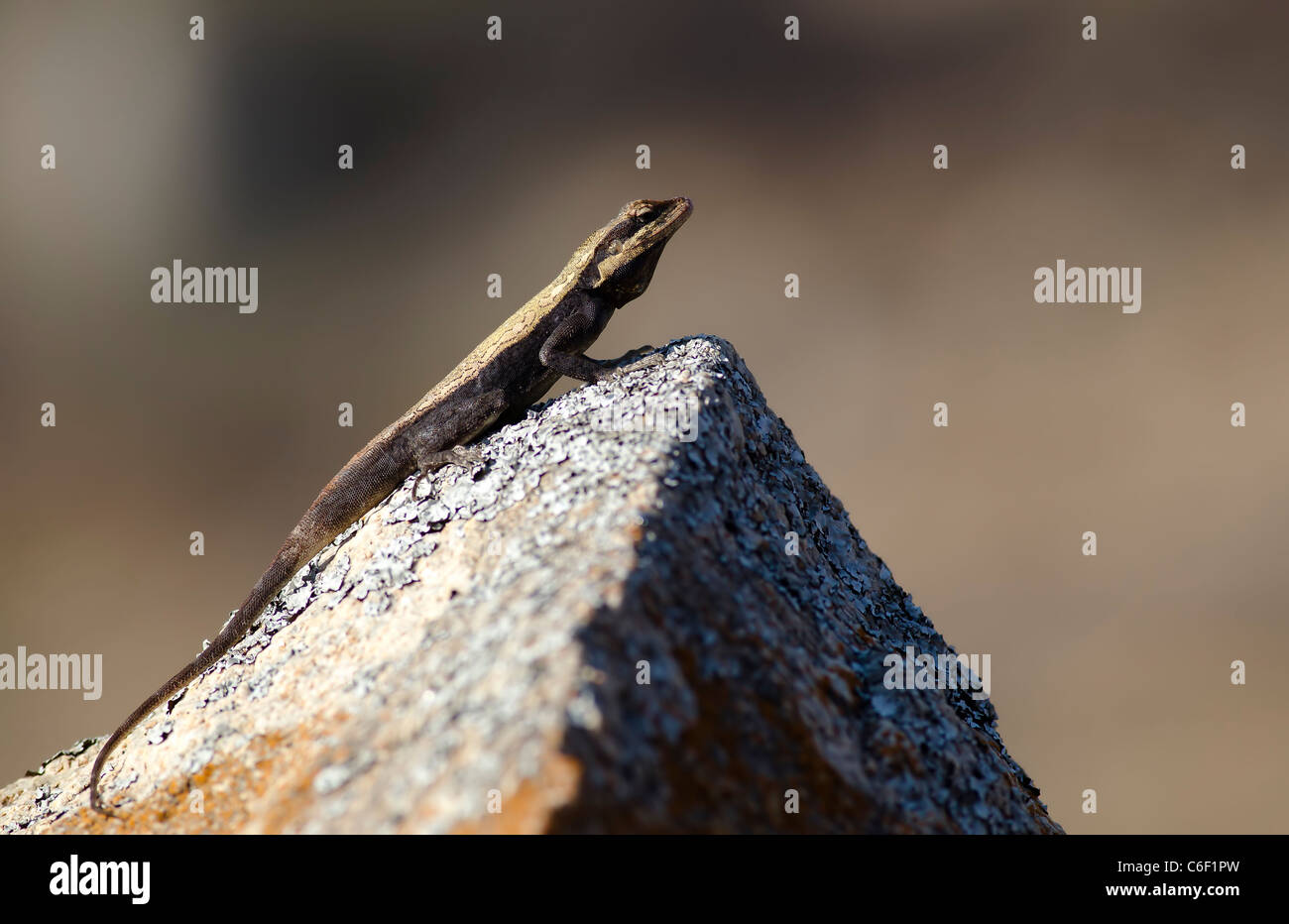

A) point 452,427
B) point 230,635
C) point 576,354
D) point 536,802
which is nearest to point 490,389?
point 452,427

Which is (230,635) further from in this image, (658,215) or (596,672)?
(658,215)

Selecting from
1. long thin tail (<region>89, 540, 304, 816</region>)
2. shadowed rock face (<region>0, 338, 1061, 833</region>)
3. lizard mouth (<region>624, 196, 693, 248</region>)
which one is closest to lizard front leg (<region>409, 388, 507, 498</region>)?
shadowed rock face (<region>0, 338, 1061, 833</region>)

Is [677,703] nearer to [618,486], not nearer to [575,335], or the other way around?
[618,486]

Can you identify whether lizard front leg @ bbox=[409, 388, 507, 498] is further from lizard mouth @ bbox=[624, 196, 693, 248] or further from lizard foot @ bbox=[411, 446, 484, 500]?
lizard mouth @ bbox=[624, 196, 693, 248]

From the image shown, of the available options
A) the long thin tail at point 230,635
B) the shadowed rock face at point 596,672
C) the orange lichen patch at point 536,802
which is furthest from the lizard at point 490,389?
the orange lichen patch at point 536,802

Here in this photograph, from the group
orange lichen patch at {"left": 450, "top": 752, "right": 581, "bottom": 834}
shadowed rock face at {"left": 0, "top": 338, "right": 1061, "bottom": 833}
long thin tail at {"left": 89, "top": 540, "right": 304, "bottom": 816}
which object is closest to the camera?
orange lichen patch at {"left": 450, "top": 752, "right": 581, "bottom": 834}
